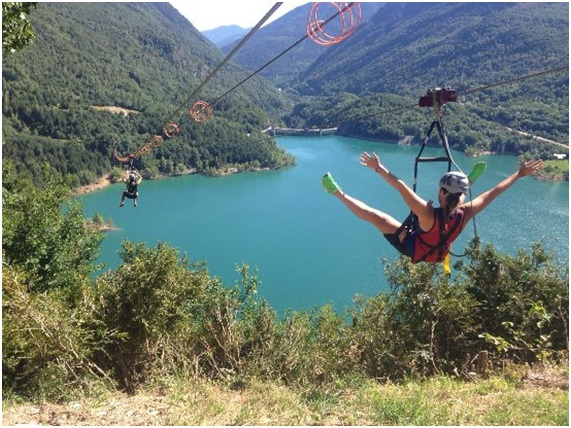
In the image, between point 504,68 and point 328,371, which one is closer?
point 328,371

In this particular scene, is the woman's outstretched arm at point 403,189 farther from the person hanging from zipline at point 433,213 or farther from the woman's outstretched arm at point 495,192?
the woman's outstretched arm at point 495,192

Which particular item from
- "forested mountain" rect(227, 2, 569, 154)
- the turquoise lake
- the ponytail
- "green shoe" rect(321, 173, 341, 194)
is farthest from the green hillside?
"forested mountain" rect(227, 2, 569, 154)

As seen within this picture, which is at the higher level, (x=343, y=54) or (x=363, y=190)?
(x=343, y=54)

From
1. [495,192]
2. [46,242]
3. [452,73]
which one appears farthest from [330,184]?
[452,73]

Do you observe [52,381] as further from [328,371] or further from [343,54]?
[343,54]

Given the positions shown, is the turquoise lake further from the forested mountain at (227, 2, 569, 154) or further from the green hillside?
the green hillside

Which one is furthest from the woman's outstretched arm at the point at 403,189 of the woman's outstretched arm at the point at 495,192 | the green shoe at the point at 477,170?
the green shoe at the point at 477,170

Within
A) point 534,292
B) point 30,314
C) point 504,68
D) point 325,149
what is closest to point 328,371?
point 30,314

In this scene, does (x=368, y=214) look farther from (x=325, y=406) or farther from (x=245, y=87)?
(x=245, y=87)
